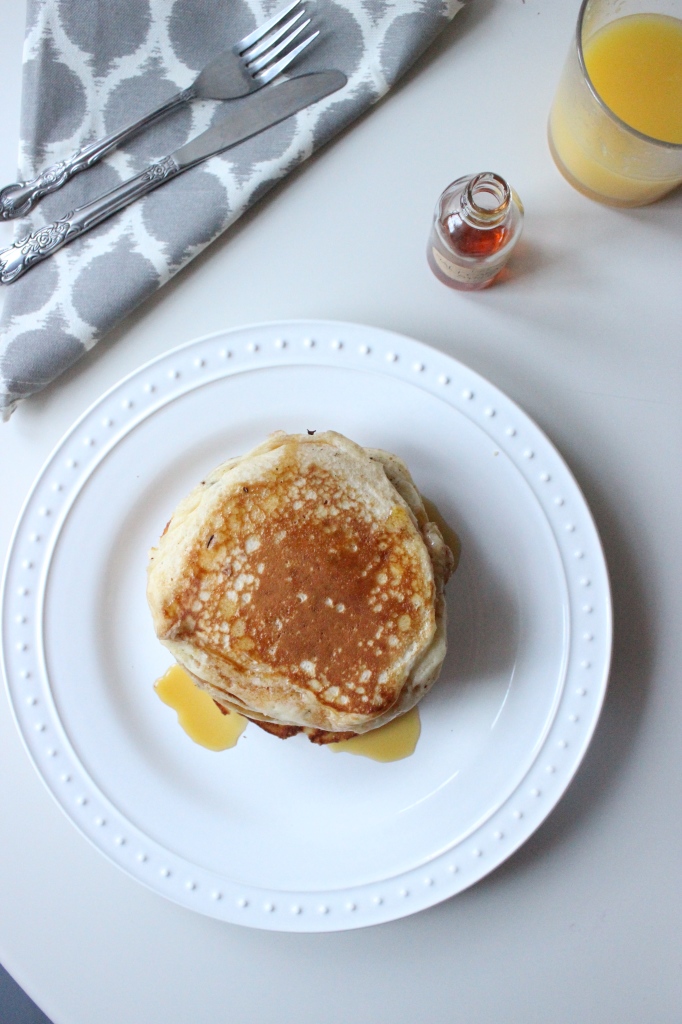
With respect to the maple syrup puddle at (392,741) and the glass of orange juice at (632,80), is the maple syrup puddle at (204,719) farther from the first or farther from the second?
the glass of orange juice at (632,80)

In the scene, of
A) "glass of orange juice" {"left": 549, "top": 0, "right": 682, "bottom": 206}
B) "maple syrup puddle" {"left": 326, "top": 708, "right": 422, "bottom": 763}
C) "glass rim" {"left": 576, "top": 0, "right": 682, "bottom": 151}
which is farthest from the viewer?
"maple syrup puddle" {"left": 326, "top": 708, "right": 422, "bottom": 763}

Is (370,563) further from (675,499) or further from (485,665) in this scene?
(675,499)

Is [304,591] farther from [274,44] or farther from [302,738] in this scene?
[274,44]

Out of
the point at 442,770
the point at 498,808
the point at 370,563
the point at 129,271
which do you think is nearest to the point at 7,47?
the point at 129,271

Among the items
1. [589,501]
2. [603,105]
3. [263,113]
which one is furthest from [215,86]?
[589,501]

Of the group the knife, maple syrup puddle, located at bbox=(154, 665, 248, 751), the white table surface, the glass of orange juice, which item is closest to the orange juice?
the glass of orange juice

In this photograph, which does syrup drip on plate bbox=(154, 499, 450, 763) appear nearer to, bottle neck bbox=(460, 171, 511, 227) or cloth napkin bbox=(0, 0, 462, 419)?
bottle neck bbox=(460, 171, 511, 227)

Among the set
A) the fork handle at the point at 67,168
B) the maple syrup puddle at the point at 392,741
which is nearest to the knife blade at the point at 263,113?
the fork handle at the point at 67,168
